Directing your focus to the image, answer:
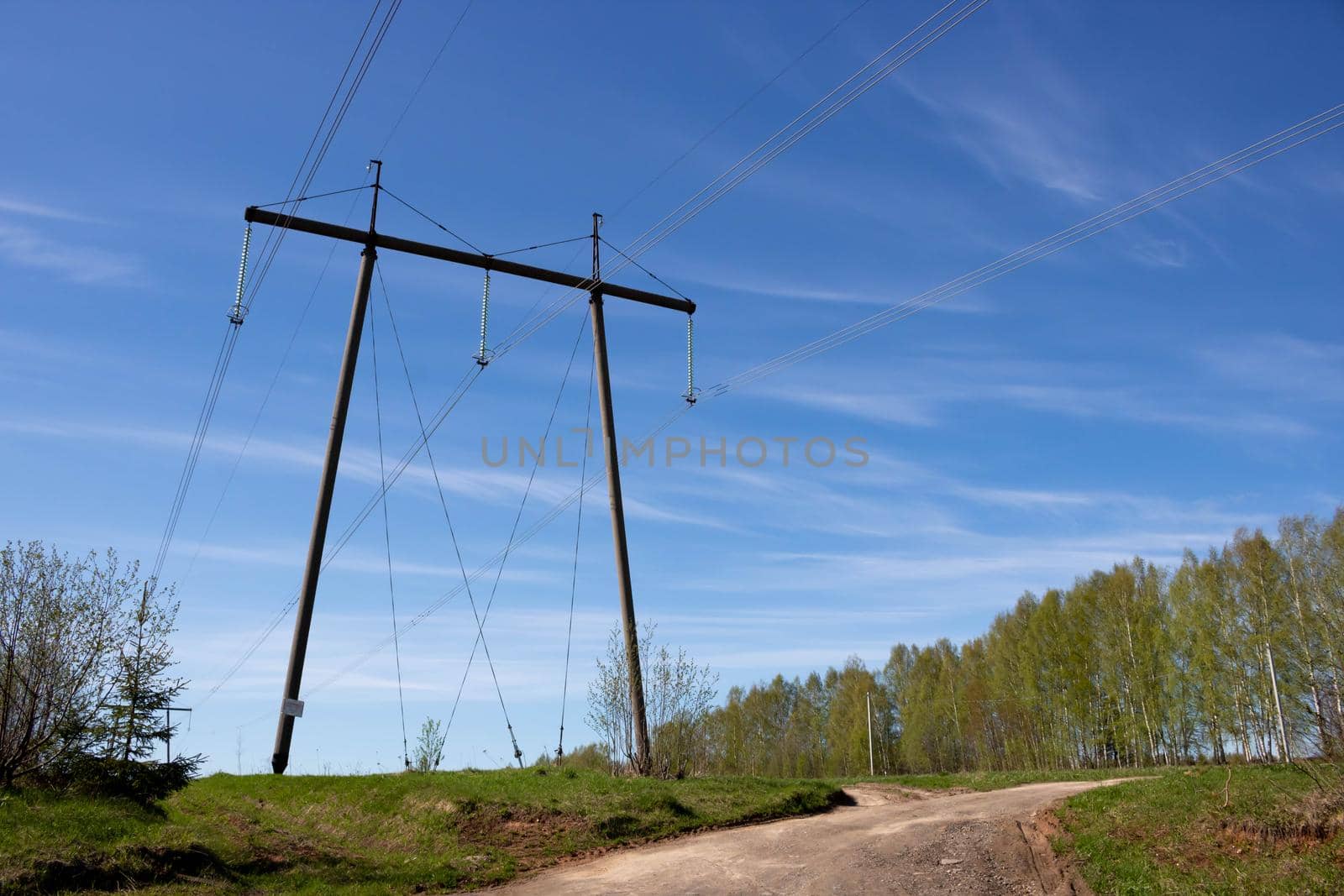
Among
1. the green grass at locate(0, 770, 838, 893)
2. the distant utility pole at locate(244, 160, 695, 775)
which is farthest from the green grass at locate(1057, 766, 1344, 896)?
the distant utility pole at locate(244, 160, 695, 775)

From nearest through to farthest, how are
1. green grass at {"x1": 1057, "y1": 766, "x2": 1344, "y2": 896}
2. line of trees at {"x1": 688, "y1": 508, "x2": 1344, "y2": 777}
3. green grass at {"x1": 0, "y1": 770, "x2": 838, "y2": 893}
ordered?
green grass at {"x1": 1057, "y1": 766, "x2": 1344, "y2": 896}, green grass at {"x1": 0, "y1": 770, "x2": 838, "y2": 893}, line of trees at {"x1": 688, "y1": 508, "x2": 1344, "y2": 777}

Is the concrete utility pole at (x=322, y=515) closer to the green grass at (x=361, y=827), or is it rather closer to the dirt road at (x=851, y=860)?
the green grass at (x=361, y=827)

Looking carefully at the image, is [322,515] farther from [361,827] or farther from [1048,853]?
[1048,853]

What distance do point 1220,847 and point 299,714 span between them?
18.9 m

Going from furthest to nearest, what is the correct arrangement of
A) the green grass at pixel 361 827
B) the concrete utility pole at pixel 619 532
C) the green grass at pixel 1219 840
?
Answer: the concrete utility pole at pixel 619 532, the green grass at pixel 361 827, the green grass at pixel 1219 840

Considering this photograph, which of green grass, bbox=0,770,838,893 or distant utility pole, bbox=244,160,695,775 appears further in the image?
distant utility pole, bbox=244,160,695,775

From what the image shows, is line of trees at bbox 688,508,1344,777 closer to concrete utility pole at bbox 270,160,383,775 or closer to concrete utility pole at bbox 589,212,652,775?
concrete utility pole at bbox 589,212,652,775

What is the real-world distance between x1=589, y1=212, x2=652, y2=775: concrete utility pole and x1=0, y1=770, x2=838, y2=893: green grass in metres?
1.52

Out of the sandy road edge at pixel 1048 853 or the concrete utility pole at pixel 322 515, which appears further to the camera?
the concrete utility pole at pixel 322 515

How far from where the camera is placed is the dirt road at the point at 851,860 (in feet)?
38.5

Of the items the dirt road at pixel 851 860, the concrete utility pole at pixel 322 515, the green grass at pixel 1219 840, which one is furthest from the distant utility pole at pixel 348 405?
the green grass at pixel 1219 840

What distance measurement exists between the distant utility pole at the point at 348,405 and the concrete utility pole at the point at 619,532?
0.02 m

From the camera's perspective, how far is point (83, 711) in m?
16.0

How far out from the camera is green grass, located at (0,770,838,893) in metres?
12.4
